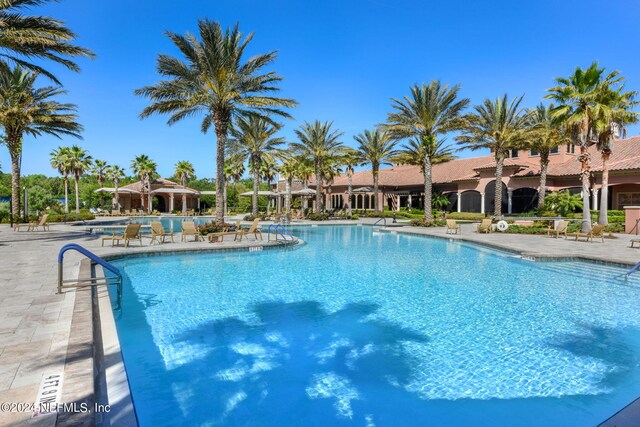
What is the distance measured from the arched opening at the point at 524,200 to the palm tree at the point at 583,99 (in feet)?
45.7

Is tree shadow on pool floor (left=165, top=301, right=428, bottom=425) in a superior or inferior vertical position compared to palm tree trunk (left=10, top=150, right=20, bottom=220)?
inferior

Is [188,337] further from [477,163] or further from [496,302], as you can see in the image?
[477,163]

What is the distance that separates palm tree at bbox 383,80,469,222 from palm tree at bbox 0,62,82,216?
2237cm

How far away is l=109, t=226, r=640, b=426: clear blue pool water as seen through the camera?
4062mm

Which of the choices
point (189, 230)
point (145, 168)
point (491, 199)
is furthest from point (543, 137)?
point (145, 168)

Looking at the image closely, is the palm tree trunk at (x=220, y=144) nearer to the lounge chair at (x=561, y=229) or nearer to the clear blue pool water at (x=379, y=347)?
the clear blue pool water at (x=379, y=347)

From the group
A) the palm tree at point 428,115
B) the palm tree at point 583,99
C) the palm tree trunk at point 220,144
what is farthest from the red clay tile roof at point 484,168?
the palm tree trunk at point 220,144

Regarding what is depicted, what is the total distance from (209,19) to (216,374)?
17.0 metres

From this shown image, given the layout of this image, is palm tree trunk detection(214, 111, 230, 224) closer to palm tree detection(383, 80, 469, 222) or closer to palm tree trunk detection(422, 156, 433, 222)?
palm tree detection(383, 80, 469, 222)

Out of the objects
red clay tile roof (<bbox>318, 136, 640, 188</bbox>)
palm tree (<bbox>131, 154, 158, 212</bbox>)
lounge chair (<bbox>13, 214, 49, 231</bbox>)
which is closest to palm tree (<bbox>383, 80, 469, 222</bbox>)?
red clay tile roof (<bbox>318, 136, 640, 188</bbox>)

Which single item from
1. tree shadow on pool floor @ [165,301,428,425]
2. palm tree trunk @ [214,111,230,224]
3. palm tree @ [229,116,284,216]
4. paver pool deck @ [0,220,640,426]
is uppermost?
palm tree @ [229,116,284,216]

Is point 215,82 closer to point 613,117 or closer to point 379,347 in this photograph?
point 379,347

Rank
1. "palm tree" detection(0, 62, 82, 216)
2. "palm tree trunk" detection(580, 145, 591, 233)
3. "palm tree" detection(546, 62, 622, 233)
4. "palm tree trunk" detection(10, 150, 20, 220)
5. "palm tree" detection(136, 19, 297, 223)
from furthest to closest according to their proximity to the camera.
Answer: "palm tree trunk" detection(10, 150, 20, 220), "palm tree" detection(0, 62, 82, 216), "palm tree trunk" detection(580, 145, 591, 233), "palm tree" detection(546, 62, 622, 233), "palm tree" detection(136, 19, 297, 223)

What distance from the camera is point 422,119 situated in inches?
1001
